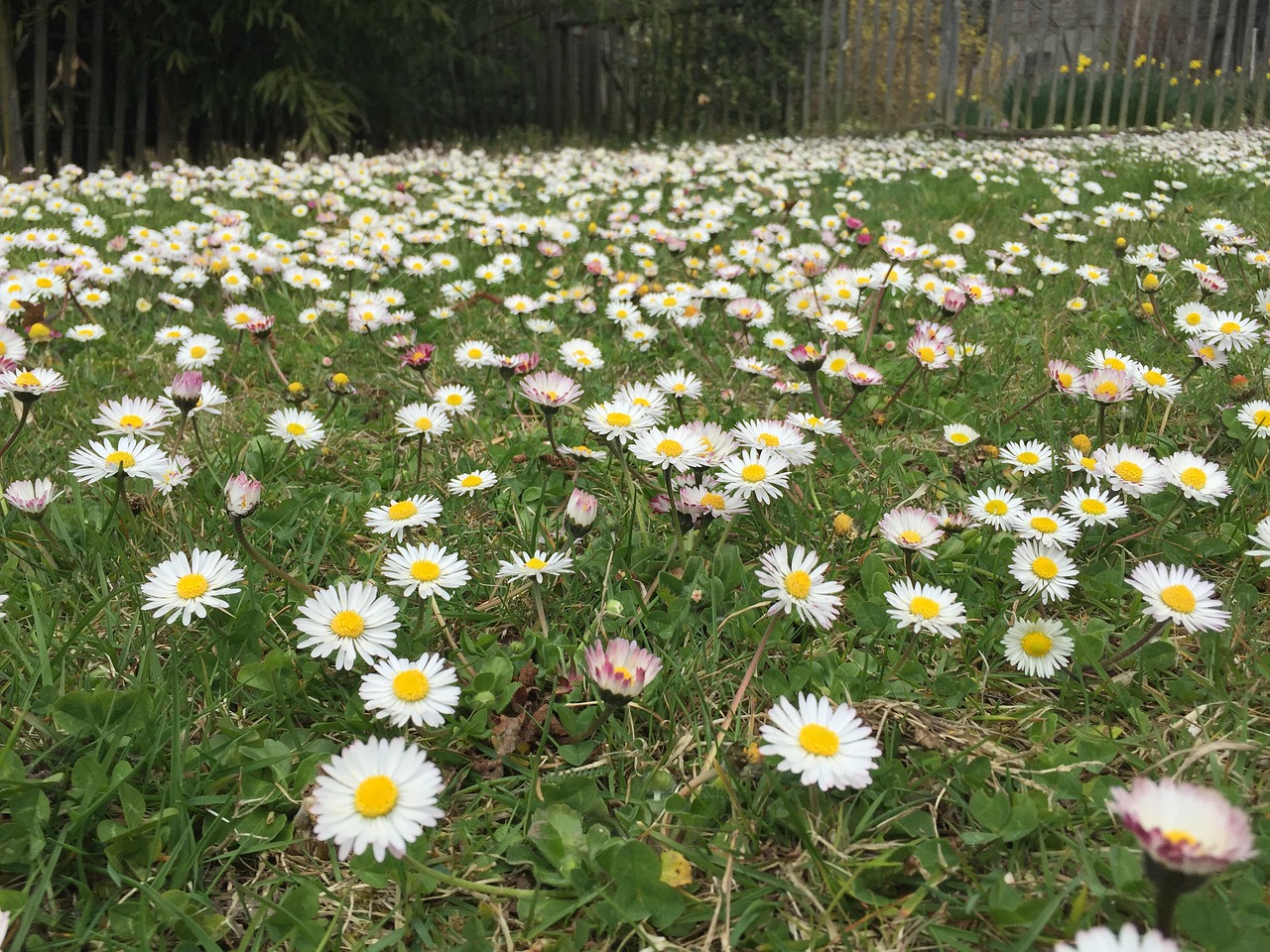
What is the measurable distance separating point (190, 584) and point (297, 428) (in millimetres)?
649

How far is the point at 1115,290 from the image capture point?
3.05 metres

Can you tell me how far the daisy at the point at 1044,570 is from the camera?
136cm

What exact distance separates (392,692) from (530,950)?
344mm

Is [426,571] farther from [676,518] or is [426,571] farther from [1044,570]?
[1044,570]

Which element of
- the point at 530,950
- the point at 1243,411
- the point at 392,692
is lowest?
the point at 530,950

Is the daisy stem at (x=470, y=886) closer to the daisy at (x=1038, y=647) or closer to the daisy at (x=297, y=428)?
the daisy at (x=1038, y=647)

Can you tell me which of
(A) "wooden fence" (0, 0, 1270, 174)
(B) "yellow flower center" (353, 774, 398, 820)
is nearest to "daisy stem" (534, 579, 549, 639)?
(B) "yellow flower center" (353, 774, 398, 820)

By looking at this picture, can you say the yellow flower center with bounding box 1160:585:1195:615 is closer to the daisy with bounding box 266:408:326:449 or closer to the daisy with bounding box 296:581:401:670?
the daisy with bounding box 296:581:401:670

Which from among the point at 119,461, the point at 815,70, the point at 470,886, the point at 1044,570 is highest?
the point at 815,70

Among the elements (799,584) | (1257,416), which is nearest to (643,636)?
(799,584)

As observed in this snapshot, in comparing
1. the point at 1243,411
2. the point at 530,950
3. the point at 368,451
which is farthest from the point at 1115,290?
the point at 530,950

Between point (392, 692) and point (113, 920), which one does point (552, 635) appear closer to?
point (392, 692)

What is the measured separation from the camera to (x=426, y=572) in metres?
1.33

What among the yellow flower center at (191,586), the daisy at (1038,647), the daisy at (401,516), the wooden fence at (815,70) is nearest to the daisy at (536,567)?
the daisy at (401,516)
